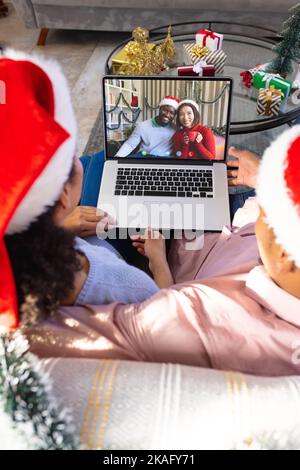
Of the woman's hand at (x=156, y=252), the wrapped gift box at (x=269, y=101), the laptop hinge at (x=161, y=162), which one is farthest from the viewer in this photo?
the wrapped gift box at (x=269, y=101)

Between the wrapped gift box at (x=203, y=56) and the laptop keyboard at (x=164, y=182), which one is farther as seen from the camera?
the wrapped gift box at (x=203, y=56)

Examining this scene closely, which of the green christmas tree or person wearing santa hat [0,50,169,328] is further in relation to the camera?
the green christmas tree

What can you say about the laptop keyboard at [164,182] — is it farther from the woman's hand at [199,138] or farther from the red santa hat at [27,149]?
the red santa hat at [27,149]

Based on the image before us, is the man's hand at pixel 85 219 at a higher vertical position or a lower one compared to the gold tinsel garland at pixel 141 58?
lower

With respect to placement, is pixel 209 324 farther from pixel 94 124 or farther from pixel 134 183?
pixel 94 124

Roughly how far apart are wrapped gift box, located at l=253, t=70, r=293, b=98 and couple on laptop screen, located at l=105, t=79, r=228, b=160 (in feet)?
1.48

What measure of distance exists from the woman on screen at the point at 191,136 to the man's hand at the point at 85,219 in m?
0.35

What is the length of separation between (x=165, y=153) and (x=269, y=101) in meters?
0.52

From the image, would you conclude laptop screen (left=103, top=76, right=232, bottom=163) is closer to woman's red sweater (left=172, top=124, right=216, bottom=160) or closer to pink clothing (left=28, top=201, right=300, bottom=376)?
woman's red sweater (left=172, top=124, right=216, bottom=160)

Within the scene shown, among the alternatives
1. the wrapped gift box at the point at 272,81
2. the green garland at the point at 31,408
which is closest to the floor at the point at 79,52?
the wrapped gift box at the point at 272,81

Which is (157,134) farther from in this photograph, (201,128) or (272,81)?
(272,81)

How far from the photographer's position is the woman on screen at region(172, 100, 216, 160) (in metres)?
1.23

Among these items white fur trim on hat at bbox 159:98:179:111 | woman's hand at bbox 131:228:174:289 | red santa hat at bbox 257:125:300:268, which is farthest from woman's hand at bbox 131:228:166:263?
red santa hat at bbox 257:125:300:268

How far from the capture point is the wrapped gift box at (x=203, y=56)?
1.64 m
